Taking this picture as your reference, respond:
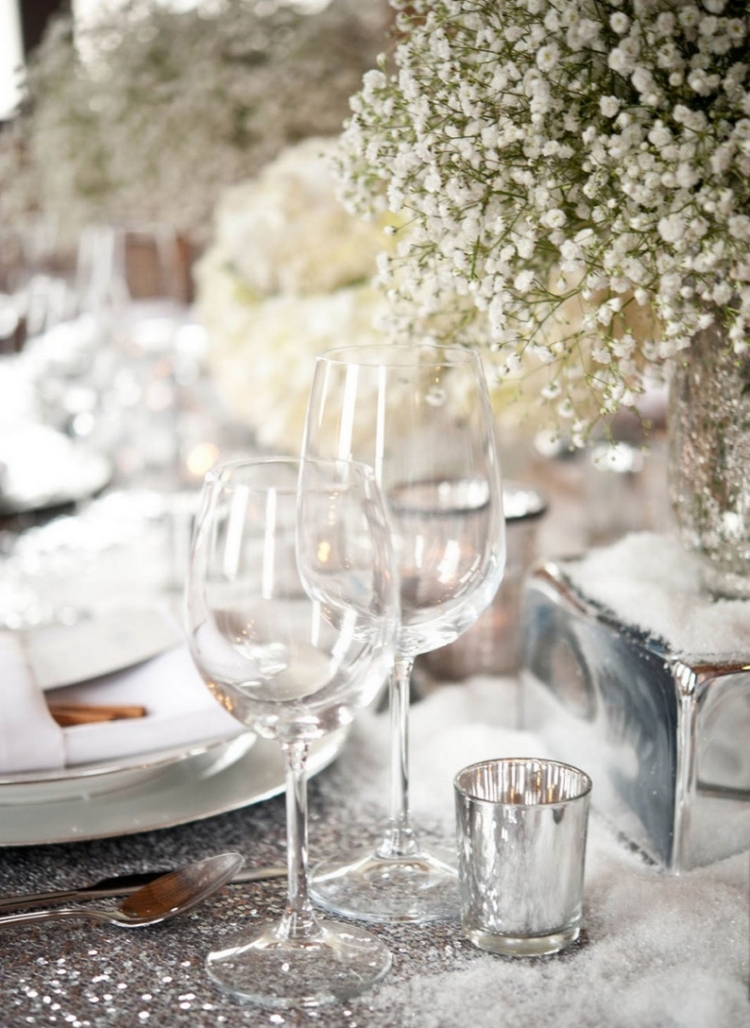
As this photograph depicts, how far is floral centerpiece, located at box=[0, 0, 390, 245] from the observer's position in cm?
190

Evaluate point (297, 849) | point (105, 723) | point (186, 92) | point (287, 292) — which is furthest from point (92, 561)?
point (297, 849)

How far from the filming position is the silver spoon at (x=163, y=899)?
0.71m

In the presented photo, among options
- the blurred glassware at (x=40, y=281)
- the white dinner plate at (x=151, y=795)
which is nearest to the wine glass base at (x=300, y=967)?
the white dinner plate at (x=151, y=795)

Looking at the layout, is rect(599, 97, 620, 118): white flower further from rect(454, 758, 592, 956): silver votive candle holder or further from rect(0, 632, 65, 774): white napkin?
rect(0, 632, 65, 774): white napkin

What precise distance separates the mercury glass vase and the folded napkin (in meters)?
0.33

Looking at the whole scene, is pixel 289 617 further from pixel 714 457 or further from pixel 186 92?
pixel 186 92

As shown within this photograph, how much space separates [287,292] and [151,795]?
845mm

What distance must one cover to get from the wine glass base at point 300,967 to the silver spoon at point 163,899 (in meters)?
0.04

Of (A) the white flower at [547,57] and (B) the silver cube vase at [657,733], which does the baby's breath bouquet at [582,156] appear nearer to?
(A) the white flower at [547,57]

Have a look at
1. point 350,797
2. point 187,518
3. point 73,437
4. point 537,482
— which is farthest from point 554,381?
point 73,437

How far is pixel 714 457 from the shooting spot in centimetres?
82

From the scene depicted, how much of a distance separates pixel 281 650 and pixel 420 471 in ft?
0.70

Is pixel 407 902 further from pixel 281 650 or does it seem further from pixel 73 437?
pixel 73 437

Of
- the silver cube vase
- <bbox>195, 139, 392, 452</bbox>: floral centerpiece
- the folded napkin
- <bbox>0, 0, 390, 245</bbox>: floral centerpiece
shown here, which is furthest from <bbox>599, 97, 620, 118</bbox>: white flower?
<bbox>0, 0, 390, 245</bbox>: floral centerpiece
